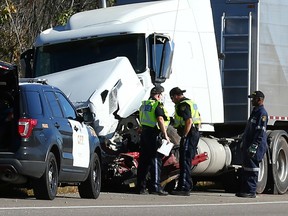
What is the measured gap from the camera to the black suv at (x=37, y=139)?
1439 cm

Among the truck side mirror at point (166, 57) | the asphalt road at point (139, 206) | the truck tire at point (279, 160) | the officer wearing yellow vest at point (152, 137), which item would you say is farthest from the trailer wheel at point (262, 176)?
the truck side mirror at point (166, 57)

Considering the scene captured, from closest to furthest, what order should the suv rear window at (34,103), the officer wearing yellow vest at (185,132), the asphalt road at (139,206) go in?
the asphalt road at (139,206) < the suv rear window at (34,103) < the officer wearing yellow vest at (185,132)

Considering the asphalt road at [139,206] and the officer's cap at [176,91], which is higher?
the officer's cap at [176,91]

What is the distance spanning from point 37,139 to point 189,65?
5438 millimetres

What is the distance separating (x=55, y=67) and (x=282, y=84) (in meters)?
4.73

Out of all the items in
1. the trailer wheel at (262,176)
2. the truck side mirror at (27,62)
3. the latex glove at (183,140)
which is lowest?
the trailer wheel at (262,176)

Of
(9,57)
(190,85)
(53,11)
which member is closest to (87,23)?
(190,85)

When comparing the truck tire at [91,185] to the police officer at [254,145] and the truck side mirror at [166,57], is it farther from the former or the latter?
the police officer at [254,145]

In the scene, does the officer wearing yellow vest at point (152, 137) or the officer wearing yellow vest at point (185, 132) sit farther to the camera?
the officer wearing yellow vest at point (185, 132)

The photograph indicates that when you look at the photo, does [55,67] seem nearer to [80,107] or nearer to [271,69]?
[80,107]

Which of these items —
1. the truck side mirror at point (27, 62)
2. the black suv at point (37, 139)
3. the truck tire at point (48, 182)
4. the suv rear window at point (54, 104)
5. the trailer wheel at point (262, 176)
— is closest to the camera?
the black suv at point (37, 139)

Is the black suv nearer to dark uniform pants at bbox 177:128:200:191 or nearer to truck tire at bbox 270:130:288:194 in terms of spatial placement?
dark uniform pants at bbox 177:128:200:191

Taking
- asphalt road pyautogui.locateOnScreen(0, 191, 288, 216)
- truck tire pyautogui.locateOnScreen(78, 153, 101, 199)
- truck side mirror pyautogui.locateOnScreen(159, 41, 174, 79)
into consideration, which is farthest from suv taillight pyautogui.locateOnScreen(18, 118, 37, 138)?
truck side mirror pyautogui.locateOnScreen(159, 41, 174, 79)

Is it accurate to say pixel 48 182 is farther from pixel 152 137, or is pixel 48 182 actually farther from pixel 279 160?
pixel 279 160
